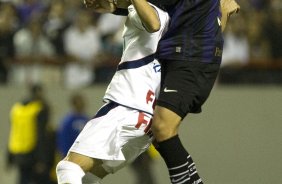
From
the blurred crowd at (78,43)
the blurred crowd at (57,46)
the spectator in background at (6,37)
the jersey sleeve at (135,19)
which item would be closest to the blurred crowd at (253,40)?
the blurred crowd at (78,43)

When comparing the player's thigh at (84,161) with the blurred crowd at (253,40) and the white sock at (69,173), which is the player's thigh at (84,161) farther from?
the blurred crowd at (253,40)

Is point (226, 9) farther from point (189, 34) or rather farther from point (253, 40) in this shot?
point (253, 40)

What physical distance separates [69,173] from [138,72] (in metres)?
0.80

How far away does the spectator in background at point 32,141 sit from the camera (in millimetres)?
11539

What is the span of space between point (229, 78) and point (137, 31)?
5.94 metres

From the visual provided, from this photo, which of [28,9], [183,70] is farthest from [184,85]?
[28,9]

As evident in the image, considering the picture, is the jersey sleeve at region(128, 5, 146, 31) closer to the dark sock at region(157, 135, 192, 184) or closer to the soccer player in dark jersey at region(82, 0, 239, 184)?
the soccer player in dark jersey at region(82, 0, 239, 184)

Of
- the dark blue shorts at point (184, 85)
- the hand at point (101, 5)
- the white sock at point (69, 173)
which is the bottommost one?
the white sock at point (69, 173)

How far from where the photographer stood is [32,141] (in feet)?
38.5

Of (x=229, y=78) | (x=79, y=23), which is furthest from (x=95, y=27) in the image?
(x=229, y=78)

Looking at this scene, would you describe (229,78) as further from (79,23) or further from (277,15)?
(79,23)

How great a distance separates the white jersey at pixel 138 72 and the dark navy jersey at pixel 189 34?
0.21 feet

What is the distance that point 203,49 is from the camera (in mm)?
6203

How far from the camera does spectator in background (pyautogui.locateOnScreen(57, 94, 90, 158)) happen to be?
35.9 ft
